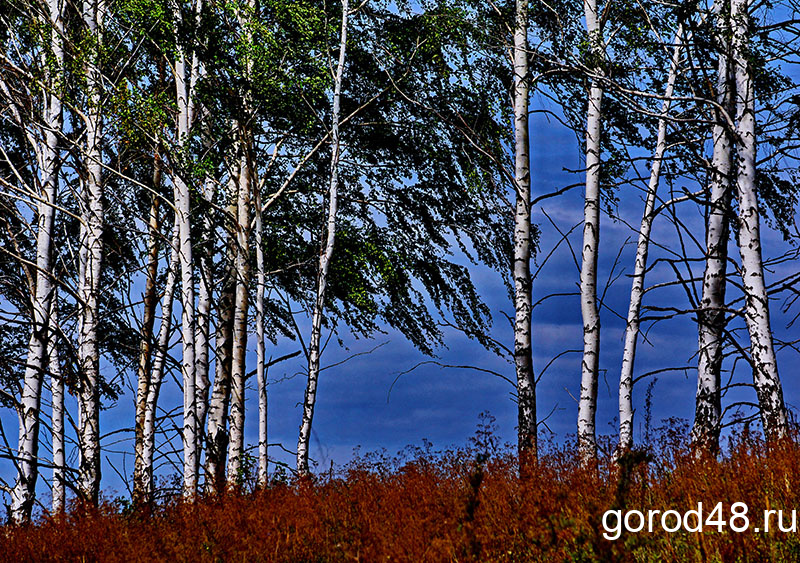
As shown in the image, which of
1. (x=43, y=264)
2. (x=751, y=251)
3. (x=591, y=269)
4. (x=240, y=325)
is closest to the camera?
(x=751, y=251)

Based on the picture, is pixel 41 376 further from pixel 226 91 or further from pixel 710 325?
pixel 710 325

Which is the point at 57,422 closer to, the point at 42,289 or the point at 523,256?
the point at 42,289

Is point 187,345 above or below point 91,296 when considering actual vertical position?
below

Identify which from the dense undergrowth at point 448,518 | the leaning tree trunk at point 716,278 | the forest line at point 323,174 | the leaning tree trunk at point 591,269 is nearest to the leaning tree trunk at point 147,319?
the forest line at point 323,174

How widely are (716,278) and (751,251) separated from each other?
29.1 inches

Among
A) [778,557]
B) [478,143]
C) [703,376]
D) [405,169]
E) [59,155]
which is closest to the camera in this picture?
[778,557]

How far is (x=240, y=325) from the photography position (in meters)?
10.6

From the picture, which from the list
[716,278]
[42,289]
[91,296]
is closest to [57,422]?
[42,289]

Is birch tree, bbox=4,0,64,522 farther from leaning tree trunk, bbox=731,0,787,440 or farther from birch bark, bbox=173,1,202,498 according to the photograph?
leaning tree trunk, bbox=731,0,787,440

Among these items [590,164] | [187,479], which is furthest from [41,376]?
[590,164]

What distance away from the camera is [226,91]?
984 centimetres

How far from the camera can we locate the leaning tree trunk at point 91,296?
26.0 ft

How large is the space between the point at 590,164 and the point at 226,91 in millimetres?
5422

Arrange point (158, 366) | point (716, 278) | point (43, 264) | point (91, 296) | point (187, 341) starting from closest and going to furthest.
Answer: point (716, 278), point (91, 296), point (187, 341), point (43, 264), point (158, 366)
